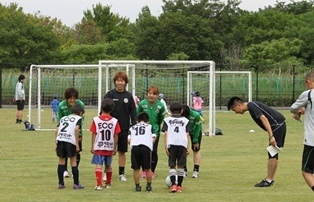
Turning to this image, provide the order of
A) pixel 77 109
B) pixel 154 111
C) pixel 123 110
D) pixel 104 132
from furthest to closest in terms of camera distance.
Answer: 1. pixel 154 111
2. pixel 123 110
3. pixel 77 109
4. pixel 104 132

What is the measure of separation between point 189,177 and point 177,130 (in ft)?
7.02

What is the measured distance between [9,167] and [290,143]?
9.08 metres

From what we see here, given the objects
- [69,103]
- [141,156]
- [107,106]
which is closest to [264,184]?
[141,156]

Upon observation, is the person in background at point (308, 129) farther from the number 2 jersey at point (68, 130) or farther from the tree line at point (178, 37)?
the tree line at point (178, 37)

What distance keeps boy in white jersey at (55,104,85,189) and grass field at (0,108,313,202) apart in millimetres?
258

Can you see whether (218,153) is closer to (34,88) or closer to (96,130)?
(96,130)

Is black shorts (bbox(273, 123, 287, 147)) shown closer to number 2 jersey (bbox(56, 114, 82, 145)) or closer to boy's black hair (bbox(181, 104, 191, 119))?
boy's black hair (bbox(181, 104, 191, 119))

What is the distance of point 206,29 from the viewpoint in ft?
251

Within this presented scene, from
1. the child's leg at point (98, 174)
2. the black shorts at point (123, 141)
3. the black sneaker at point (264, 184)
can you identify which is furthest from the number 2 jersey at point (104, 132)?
the black sneaker at point (264, 184)

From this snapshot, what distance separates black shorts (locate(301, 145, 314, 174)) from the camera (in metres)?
11.0

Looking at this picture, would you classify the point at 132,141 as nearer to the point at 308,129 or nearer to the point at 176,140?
the point at 176,140

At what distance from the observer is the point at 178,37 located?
7625cm

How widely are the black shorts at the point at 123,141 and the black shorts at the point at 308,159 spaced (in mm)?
3586

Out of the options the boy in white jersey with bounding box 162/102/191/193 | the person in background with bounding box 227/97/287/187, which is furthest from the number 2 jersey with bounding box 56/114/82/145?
the person in background with bounding box 227/97/287/187
